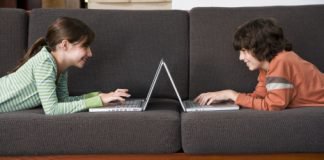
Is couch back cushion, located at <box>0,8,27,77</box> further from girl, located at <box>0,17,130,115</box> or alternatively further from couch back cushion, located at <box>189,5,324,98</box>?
couch back cushion, located at <box>189,5,324,98</box>

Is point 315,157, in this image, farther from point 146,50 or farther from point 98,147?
point 146,50

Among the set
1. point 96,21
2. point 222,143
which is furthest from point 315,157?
point 96,21

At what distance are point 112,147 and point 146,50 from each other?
2.38ft

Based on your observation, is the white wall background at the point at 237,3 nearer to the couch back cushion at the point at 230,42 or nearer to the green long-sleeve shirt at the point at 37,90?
the couch back cushion at the point at 230,42

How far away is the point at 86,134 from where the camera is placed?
5.01 feet

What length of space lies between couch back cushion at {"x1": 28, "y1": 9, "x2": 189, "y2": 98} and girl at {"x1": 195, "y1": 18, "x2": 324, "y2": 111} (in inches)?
13.6

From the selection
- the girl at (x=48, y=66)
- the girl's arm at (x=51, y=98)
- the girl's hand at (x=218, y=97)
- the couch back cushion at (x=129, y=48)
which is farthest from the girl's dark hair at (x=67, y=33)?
the girl's hand at (x=218, y=97)

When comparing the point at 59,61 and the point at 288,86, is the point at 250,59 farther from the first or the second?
the point at 59,61

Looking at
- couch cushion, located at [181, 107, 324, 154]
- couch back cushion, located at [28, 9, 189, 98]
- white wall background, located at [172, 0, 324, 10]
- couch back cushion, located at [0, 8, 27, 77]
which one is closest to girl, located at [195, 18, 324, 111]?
couch cushion, located at [181, 107, 324, 154]

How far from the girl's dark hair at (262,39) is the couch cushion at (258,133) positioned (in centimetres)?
36

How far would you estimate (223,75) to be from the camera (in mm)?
2102

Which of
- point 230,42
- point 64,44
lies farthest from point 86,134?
point 230,42

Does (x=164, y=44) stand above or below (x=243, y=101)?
above

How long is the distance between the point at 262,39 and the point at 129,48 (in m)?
0.67
